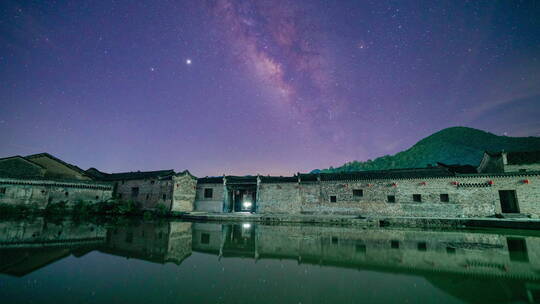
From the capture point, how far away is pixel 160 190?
27.6 m

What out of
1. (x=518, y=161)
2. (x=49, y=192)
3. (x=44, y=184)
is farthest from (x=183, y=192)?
(x=518, y=161)

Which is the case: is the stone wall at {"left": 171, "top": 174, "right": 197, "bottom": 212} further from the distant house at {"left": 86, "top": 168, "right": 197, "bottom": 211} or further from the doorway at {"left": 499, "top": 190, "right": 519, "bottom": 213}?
the doorway at {"left": 499, "top": 190, "right": 519, "bottom": 213}

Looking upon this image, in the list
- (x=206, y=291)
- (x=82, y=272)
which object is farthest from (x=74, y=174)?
(x=206, y=291)

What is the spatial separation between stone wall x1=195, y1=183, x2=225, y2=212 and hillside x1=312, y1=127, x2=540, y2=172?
69.7 meters

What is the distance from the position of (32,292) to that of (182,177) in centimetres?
2422

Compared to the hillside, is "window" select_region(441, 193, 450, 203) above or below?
below

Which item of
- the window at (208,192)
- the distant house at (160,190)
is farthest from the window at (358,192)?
the distant house at (160,190)

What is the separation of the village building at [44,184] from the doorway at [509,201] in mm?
41535

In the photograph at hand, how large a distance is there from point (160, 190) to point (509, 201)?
35251 millimetres

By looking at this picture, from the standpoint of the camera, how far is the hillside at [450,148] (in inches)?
2830

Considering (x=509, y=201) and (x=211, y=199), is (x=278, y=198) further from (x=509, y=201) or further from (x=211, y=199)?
(x=509, y=201)

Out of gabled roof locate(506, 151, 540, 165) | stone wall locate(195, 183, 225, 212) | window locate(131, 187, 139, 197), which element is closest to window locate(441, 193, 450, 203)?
gabled roof locate(506, 151, 540, 165)

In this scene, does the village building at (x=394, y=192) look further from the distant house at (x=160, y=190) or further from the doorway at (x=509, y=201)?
the distant house at (x=160, y=190)

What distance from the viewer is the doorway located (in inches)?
809
